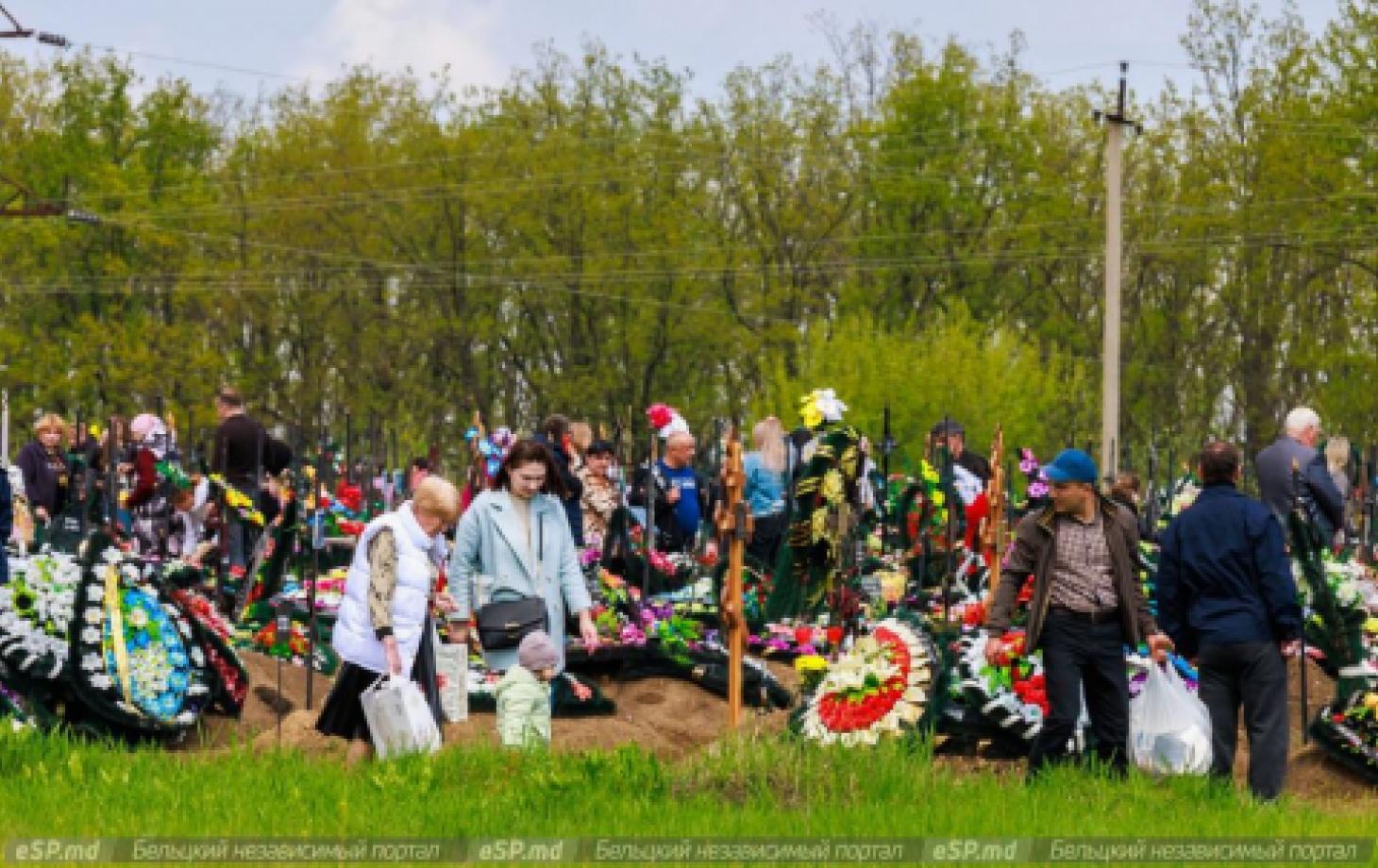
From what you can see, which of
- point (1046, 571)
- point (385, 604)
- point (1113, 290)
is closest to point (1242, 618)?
point (1046, 571)

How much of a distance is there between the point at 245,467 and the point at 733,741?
9.40 meters

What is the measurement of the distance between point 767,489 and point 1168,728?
6693mm

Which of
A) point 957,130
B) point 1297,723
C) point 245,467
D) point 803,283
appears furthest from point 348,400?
point 1297,723

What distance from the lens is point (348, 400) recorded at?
51844mm

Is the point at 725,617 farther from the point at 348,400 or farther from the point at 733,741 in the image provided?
the point at 348,400

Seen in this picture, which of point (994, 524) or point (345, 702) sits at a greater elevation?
point (994, 524)

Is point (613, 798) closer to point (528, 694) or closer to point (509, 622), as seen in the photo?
point (528, 694)

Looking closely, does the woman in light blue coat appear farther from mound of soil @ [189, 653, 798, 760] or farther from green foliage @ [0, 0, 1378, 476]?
green foliage @ [0, 0, 1378, 476]

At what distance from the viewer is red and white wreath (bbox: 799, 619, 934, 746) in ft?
37.8

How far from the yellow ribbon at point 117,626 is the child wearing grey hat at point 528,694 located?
227 centimetres

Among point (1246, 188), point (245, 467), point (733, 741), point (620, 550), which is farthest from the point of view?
point (1246, 188)

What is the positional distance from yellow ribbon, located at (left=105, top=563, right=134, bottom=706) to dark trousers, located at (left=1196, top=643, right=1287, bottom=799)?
5133 millimetres

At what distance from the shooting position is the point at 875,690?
11.7 m

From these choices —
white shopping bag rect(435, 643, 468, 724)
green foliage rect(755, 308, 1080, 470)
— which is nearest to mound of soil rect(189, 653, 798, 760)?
white shopping bag rect(435, 643, 468, 724)
